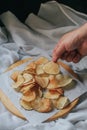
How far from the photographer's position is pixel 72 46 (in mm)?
759

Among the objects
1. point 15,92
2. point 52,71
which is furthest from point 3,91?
point 52,71

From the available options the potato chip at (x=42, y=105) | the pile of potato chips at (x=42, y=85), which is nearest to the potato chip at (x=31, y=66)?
the pile of potato chips at (x=42, y=85)

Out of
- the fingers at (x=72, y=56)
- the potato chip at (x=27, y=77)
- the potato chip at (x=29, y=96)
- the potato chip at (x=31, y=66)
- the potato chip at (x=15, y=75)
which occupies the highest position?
the fingers at (x=72, y=56)

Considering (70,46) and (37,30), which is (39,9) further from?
(70,46)

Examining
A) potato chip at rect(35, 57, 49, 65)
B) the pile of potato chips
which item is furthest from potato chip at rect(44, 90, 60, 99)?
potato chip at rect(35, 57, 49, 65)

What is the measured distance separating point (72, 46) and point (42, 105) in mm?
175

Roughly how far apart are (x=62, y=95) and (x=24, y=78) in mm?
107

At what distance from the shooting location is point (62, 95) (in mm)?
733

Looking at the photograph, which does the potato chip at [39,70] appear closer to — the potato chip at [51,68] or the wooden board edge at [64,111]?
the potato chip at [51,68]

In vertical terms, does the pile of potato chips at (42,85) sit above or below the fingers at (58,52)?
below

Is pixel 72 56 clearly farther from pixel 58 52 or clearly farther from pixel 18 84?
pixel 18 84

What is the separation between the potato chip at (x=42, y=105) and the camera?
0.69 metres

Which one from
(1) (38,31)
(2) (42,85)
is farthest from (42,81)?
(1) (38,31)

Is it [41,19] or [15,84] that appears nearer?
[15,84]
